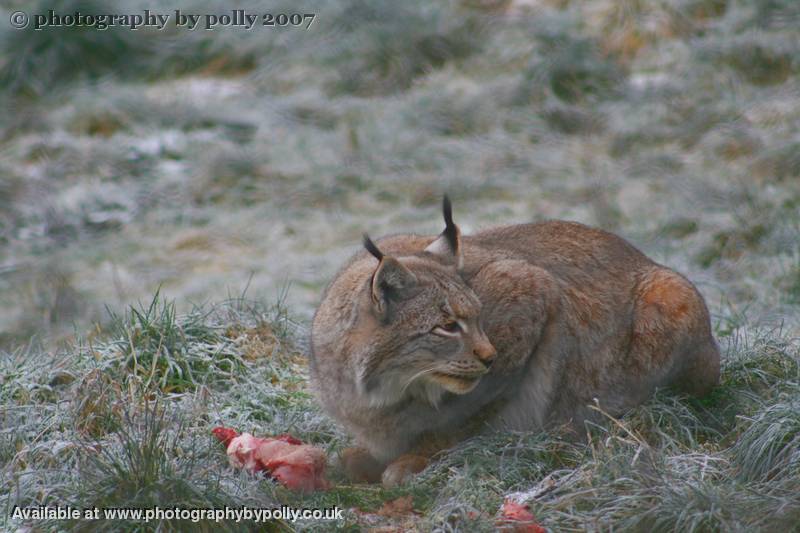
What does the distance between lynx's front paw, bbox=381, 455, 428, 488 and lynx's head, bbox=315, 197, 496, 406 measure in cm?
35

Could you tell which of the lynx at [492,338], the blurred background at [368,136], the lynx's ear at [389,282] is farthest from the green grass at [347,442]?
the blurred background at [368,136]

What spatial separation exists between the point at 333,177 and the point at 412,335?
6962 mm

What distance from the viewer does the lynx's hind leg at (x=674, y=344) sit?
5938mm

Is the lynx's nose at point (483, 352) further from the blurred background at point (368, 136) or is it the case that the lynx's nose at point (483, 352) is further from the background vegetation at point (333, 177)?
the blurred background at point (368, 136)

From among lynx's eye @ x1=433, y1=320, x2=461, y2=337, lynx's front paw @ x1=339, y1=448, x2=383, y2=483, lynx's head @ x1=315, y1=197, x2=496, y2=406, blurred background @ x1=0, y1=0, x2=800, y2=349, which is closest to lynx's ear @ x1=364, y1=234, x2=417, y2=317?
lynx's head @ x1=315, y1=197, x2=496, y2=406

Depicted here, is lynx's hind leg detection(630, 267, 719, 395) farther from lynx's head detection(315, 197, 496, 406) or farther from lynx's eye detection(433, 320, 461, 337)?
lynx's eye detection(433, 320, 461, 337)

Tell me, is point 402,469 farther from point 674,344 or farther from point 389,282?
point 674,344

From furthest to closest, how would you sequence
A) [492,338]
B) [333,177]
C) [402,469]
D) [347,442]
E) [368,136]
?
[368,136], [333,177], [347,442], [492,338], [402,469]

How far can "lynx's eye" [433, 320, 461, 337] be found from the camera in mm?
5094

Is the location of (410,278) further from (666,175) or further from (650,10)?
(650,10)

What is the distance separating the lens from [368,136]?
1239 centimetres

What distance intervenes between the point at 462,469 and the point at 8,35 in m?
9.52

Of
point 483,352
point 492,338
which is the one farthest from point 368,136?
point 483,352

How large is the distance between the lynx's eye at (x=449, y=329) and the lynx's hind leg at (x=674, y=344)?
127 centimetres
